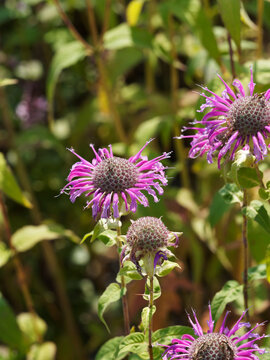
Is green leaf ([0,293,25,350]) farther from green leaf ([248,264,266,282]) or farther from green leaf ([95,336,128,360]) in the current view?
green leaf ([248,264,266,282])

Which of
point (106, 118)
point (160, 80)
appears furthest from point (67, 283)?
point (160, 80)

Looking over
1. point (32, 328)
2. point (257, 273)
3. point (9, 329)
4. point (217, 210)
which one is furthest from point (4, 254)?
point (257, 273)

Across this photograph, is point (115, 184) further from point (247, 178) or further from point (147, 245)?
point (247, 178)

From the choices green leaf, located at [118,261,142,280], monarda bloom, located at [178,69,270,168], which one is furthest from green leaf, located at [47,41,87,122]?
green leaf, located at [118,261,142,280]

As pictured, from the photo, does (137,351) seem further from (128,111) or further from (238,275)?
(128,111)

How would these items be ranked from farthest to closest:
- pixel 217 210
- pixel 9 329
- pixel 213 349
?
1. pixel 9 329
2. pixel 217 210
3. pixel 213 349
